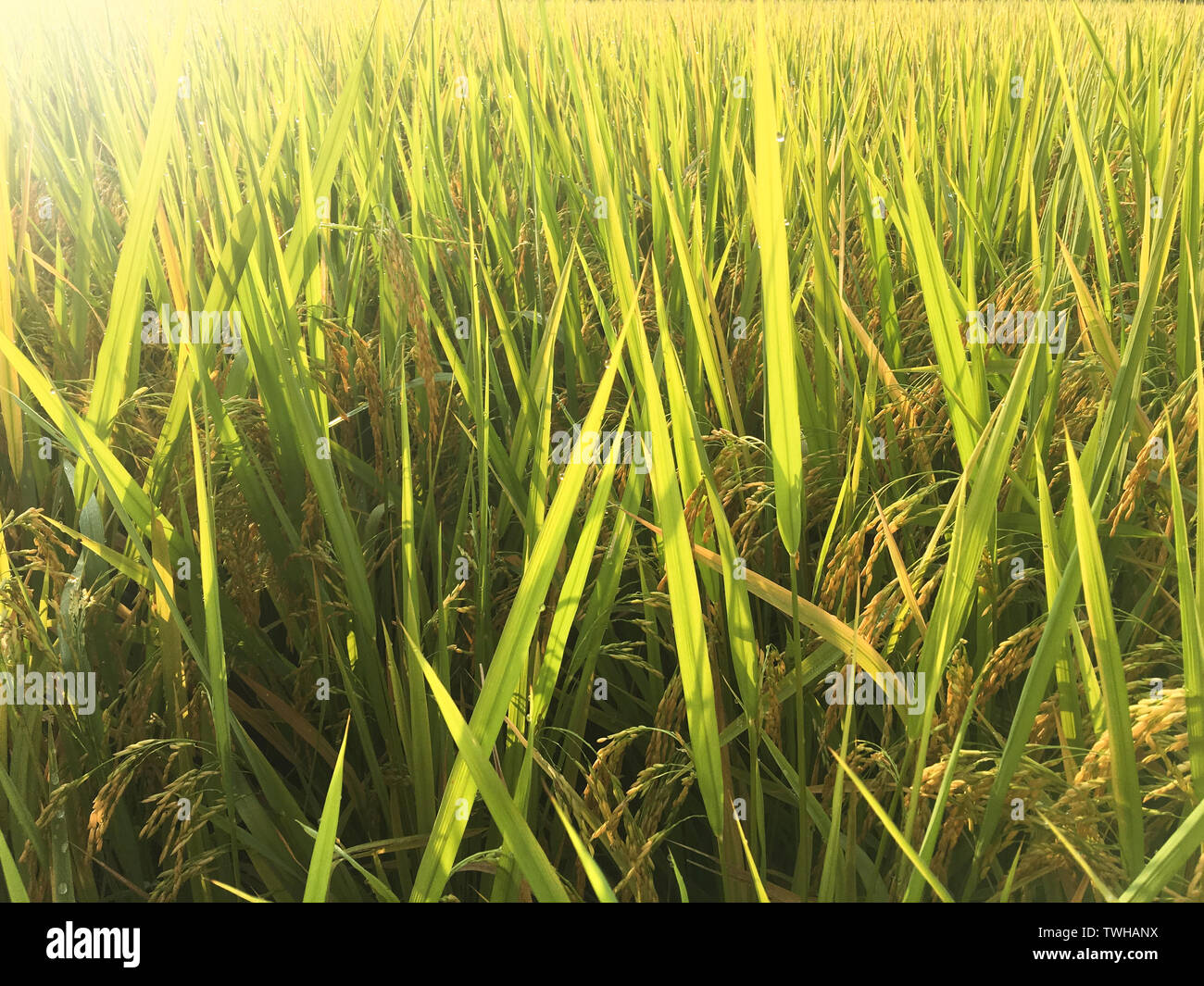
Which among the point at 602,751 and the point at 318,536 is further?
the point at 318,536

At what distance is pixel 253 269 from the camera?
81 cm

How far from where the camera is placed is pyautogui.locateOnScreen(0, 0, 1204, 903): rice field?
552mm

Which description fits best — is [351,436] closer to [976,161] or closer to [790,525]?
[790,525]

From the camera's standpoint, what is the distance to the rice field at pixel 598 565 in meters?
0.55

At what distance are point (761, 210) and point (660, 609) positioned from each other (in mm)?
373

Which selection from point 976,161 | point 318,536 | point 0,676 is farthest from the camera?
point 976,161

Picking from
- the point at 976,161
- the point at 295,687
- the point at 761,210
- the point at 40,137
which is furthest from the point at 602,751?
the point at 40,137

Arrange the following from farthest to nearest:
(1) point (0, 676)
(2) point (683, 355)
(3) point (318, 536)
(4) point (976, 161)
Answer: (4) point (976, 161), (2) point (683, 355), (3) point (318, 536), (1) point (0, 676)

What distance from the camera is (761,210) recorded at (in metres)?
0.68

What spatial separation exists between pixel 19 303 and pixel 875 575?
1.10 meters

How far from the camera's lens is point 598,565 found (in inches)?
31.3

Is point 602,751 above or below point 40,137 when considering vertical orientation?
below
